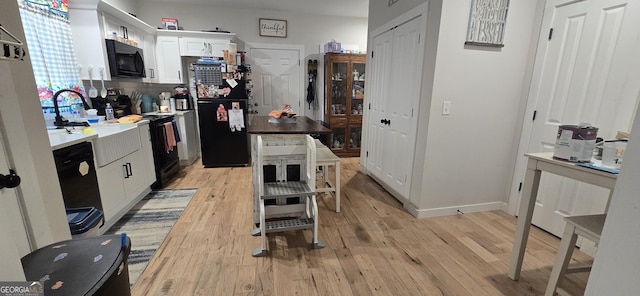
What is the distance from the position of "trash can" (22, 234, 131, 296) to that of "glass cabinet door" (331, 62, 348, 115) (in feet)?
13.1

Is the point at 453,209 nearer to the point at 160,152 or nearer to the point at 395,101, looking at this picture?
the point at 395,101

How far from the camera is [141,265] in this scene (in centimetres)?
184

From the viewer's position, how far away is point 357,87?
4715mm

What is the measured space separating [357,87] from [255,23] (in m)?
2.09

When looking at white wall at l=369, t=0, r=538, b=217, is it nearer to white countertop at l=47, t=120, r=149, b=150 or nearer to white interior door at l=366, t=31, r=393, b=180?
white interior door at l=366, t=31, r=393, b=180

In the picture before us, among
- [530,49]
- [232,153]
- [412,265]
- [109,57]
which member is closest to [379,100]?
[530,49]

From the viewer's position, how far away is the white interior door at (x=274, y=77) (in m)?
4.64

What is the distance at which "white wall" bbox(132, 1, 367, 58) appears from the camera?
13.7 feet

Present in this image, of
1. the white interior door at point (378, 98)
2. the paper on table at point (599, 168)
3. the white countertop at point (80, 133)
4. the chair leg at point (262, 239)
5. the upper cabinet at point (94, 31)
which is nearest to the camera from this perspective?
the paper on table at point (599, 168)

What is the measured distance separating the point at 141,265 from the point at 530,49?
3.69 m

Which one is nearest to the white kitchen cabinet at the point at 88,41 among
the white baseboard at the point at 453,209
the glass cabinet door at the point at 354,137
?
the glass cabinet door at the point at 354,137

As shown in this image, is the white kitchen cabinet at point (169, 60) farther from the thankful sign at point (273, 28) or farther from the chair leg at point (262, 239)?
the chair leg at point (262, 239)

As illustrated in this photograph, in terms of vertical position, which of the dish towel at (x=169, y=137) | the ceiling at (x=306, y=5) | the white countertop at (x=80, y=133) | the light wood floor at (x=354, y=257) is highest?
the ceiling at (x=306, y=5)

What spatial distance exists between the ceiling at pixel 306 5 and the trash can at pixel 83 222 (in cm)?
367
